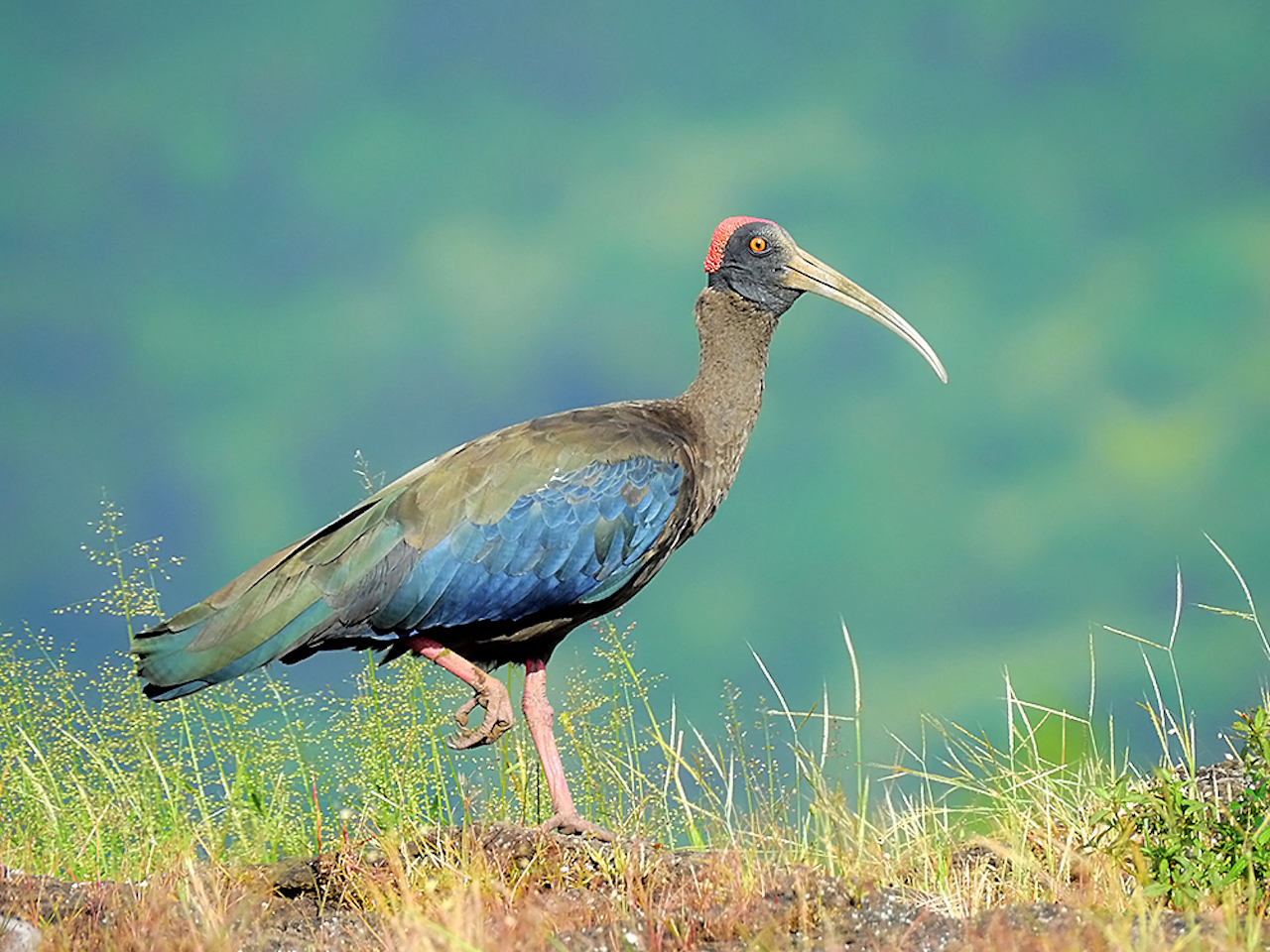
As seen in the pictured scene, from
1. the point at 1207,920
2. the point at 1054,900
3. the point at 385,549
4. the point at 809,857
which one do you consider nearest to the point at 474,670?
the point at 385,549

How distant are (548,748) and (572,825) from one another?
1.19ft

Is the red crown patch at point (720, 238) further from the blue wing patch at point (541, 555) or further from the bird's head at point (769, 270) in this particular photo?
the blue wing patch at point (541, 555)

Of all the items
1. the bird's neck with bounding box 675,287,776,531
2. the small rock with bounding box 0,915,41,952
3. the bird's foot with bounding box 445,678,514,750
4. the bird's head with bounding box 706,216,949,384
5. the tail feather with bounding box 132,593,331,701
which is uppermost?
the bird's head with bounding box 706,216,949,384

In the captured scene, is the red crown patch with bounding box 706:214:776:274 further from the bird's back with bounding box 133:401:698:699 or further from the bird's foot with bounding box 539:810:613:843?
the bird's foot with bounding box 539:810:613:843

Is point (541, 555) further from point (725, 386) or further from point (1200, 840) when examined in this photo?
point (1200, 840)

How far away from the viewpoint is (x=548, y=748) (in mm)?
5812

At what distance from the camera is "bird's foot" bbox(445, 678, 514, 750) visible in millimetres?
5555

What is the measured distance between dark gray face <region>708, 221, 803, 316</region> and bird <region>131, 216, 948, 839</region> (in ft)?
2.56

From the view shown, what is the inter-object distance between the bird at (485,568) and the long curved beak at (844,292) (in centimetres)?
98

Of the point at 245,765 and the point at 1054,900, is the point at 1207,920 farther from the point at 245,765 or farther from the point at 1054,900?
the point at 245,765

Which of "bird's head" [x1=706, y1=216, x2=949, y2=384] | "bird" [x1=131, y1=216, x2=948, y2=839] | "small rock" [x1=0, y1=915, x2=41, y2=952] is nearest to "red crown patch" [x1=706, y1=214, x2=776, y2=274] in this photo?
"bird's head" [x1=706, y1=216, x2=949, y2=384]

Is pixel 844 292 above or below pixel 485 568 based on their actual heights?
above

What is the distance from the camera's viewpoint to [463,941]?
321cm

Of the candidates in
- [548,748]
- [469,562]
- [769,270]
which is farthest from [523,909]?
[769,270]
